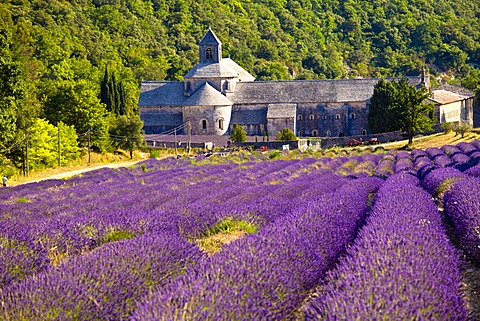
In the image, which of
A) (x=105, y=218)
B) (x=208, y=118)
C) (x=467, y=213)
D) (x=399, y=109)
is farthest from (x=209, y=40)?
(x=467, y=213)

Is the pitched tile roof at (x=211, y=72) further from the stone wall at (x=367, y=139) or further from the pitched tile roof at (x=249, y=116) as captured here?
the stone wall at (x=367, y=139)

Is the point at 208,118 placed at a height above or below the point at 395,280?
below

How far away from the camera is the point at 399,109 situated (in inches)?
2186

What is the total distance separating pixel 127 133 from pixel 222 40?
78971mm

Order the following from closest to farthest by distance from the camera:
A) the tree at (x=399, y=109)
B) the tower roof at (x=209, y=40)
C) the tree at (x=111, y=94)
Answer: the tree at (x=399, y=109)
the tree at (x=111, y=94)
the tower roof at (x=209, y=40)

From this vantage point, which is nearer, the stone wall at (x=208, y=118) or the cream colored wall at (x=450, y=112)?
the stone wall at (x=208, y=118)

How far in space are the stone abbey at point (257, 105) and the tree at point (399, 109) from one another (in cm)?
724

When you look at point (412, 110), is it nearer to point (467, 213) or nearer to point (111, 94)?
point (111, 94)

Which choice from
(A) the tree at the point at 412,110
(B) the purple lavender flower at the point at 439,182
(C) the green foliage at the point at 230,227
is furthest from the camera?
(A) the tree at the point at 412,110

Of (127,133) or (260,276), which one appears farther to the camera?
(127,133)

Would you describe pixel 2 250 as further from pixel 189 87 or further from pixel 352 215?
pixel 189 87

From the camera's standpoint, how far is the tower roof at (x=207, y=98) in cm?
6712

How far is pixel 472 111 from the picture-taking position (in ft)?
278

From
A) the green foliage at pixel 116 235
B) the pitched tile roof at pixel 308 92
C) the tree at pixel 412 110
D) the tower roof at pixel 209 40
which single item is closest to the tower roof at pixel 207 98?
the pitched tile roof at pixel 308 92
